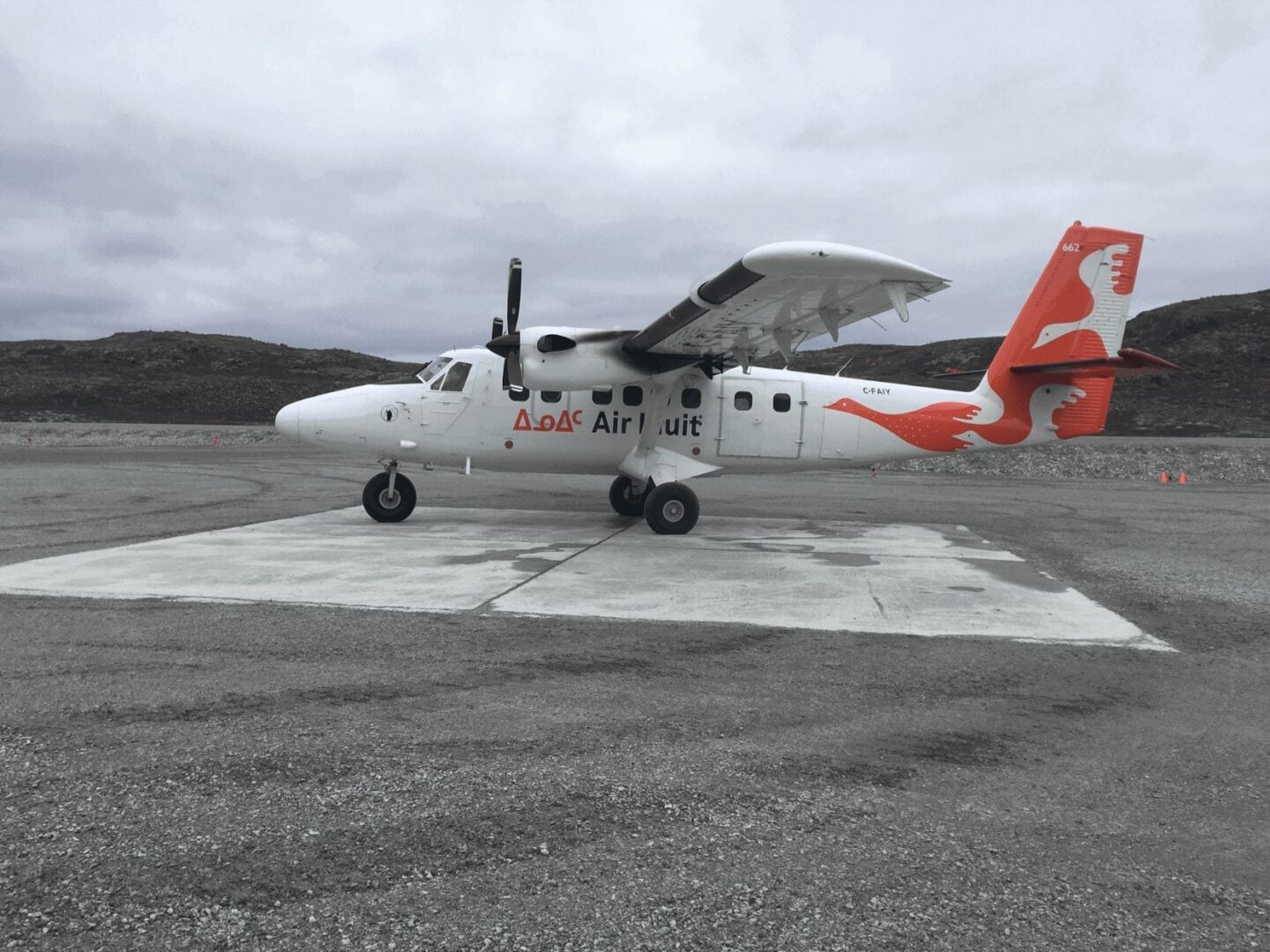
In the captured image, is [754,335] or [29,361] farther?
[29,361]

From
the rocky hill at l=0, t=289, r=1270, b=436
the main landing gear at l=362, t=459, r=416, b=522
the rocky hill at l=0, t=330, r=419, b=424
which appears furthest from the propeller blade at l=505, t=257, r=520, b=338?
the rocky hill at l=0, t=330, r=419, b=424

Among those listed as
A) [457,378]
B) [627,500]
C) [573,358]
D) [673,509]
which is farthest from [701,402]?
[457,378]

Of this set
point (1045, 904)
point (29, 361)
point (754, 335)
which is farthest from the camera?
point (29, 361)

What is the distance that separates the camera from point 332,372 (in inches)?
3425

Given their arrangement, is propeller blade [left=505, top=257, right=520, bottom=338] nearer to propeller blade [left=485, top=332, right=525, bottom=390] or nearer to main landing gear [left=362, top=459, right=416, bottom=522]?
propeller blade [left=485, top=332, right=525, bottom=390]

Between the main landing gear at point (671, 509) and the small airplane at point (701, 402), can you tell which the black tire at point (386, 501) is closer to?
the small airplane at point (701, 402)

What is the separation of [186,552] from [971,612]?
849cm

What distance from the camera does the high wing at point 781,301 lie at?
9.01 metres

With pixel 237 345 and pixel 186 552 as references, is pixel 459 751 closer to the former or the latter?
pixel 186 552

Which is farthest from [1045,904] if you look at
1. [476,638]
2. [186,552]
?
[186,552]

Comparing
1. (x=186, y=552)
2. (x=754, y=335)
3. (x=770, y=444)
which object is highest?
(x=754, y=335)

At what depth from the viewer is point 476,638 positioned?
646 cm

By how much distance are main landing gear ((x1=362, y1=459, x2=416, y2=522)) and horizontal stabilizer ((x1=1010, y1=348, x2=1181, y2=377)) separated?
404 inches

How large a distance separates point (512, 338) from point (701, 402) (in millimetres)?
3472
